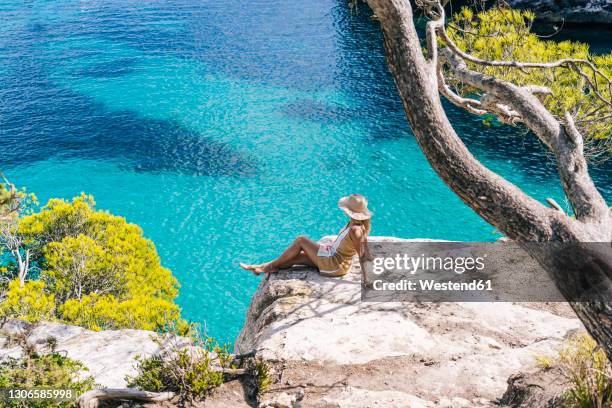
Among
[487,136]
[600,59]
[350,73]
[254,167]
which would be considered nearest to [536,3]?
[350,73]

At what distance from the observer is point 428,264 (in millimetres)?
7727

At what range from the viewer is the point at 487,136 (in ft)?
62.6

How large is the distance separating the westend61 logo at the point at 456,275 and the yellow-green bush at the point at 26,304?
17.6 ft

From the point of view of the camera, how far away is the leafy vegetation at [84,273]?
945 centimetres

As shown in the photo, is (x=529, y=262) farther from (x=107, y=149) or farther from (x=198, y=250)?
(x=107, y=149)

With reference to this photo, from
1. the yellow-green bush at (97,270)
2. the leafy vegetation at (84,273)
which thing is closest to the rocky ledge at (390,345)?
the yellow-green bush at (97,270)

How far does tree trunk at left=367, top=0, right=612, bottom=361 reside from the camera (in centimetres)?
321

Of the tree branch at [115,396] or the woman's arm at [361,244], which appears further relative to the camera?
the woman's arm at [361,244]

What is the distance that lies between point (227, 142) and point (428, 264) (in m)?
12.8

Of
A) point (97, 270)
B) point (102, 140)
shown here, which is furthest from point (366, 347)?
point (102, 140)

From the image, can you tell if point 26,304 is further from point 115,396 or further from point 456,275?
point 456,275

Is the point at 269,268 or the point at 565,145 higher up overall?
the point at 269,268

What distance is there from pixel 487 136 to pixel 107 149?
42.2 feet

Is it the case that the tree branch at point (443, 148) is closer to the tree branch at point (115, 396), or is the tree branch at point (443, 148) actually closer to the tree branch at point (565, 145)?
the tree branch at point (565, 145)
